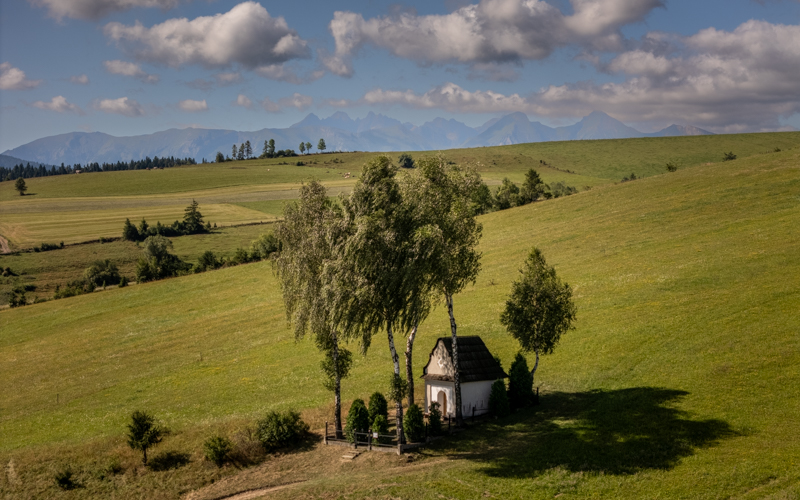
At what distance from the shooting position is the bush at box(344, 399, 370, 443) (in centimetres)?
3144

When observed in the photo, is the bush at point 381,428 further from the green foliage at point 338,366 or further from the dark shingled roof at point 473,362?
the dark shingled roof at point 473,362

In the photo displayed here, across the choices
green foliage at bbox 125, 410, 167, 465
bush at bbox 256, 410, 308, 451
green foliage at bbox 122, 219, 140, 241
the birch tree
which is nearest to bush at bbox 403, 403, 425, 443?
bush at bbox 256, 410, 308, 451

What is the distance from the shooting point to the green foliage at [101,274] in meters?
102

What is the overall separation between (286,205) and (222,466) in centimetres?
1677

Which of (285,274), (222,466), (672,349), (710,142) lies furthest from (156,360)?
(710,142)

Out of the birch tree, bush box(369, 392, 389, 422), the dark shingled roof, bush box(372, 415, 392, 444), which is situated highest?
the birch tree

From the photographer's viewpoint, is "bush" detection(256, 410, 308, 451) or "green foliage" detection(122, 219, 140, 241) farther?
"green foliage" detection(122, 219, 140, 241)

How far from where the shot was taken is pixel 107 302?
83812 millimetres

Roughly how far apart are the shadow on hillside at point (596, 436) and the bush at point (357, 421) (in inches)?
231

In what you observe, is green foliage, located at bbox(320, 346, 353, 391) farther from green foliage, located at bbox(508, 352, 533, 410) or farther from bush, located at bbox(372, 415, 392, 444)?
green foliage, located at bbox(508, 352, 533, 410)

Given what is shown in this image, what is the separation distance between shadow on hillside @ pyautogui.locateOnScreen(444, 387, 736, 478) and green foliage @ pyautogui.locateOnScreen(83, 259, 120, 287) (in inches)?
3711

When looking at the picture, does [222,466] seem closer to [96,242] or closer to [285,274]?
[285,274]

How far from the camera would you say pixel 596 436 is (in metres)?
27.9

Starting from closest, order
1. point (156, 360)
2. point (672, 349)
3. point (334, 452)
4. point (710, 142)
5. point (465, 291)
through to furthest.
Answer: point (334, 452) < point (672, 349) < point (156, 360) < point (465, 291) < point (710, 142)
